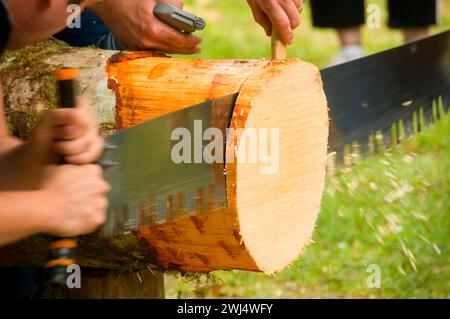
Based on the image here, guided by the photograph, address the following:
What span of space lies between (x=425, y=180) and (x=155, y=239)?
257cm

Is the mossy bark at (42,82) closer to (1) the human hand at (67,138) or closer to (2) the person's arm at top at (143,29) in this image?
(2) the person's arm at top at (143,29)

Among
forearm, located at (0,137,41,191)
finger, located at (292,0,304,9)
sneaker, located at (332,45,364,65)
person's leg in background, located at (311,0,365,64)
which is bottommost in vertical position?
forearm, located at (0,137,41,191)

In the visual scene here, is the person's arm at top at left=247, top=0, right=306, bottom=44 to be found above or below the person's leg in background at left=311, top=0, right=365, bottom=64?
below

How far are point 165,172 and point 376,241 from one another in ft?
6.90

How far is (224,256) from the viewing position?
8.97 feet

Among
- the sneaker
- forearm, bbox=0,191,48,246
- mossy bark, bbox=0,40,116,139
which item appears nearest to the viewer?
forearm, bbox=0,191,48,246

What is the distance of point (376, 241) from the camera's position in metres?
4.46

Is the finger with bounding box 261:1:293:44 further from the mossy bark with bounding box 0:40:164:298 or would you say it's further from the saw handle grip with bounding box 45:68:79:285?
the saw handle grip with bounding box 45:68:79:285

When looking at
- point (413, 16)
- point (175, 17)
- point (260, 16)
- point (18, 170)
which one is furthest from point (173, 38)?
point (413, 16)

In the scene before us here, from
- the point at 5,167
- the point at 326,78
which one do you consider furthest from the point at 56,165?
the point at 326,78

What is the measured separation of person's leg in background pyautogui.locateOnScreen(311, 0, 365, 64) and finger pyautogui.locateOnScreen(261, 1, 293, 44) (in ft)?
10.9

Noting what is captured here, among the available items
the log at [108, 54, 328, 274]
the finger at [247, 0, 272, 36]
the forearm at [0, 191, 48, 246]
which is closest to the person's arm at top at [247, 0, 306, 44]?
the finger at [247, 0, 272, 36]

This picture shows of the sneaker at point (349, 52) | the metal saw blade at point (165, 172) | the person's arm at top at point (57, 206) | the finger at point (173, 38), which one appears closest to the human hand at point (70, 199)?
the person's arm at top at point (57, 206)

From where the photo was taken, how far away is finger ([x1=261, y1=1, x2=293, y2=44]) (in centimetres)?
304
